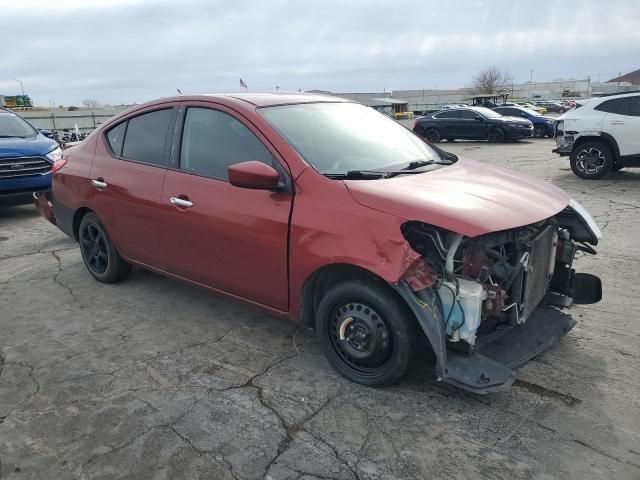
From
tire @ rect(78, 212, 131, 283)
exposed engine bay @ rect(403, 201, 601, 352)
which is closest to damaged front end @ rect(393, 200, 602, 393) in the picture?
exposed engine bay @ rect(403, 201, 601, 352)

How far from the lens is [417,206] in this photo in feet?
9.19

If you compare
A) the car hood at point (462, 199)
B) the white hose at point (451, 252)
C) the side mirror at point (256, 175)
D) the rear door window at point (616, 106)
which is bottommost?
the white hose at point (451, 252)

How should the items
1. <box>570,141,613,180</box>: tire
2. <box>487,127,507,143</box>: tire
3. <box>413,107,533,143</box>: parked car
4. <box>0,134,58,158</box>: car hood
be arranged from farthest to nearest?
1. <box>487,127,507,143</box>: tire
2. <box>413,107,533,143</box>: parked car
3. <box>570,141,613,180</box>: tire
4. <box>0,134,58,158</box>: car hood

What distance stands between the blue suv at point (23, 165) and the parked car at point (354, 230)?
4.47 metres

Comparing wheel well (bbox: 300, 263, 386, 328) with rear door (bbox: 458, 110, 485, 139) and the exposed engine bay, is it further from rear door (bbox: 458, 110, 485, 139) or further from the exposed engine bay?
rear door (bbox: 458, 110, 485, 139)

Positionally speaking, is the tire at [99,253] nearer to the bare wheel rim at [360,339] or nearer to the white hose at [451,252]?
the bare wheel rim at [360,339]

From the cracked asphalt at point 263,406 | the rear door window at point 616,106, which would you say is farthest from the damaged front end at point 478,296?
the rear door window at point 616,106

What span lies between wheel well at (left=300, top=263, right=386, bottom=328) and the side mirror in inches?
A: 23.8

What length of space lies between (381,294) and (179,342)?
1.73m

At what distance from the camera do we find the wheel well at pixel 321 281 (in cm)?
304

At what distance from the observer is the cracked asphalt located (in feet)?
8.33

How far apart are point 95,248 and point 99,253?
0.07 metres

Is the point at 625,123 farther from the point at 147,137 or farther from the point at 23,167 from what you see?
the point at 23,167

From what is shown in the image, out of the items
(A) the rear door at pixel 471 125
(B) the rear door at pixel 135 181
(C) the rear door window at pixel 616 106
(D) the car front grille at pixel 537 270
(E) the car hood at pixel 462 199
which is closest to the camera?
(E) the car hood at pixel 462 199
